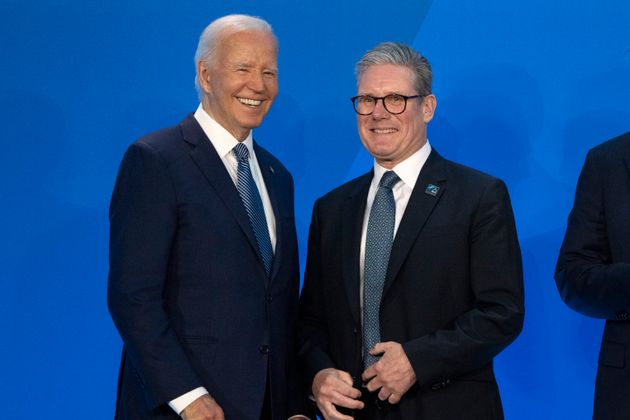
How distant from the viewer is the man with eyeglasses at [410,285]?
2520mm

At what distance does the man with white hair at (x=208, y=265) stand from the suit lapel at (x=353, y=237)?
0.18 metres

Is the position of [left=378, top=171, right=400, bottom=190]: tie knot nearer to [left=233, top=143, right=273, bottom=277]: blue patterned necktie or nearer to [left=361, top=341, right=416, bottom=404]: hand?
[left=233, top=143, right=273, bottom=277]: blue patterned necktie

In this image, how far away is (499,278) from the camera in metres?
2.56

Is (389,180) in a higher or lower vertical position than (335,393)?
higher

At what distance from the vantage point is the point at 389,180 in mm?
2799

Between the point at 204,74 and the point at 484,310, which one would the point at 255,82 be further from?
the point at 484,310

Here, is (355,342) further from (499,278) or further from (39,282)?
(39,282)

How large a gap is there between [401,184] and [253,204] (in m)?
0.49

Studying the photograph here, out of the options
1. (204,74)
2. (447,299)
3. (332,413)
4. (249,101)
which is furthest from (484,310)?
(204,74)

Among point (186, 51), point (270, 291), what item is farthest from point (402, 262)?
point (186, 51)

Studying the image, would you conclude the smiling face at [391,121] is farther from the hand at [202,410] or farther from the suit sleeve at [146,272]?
the hand at [202,410]

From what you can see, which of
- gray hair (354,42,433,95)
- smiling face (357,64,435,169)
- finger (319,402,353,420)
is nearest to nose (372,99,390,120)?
smiling face (357,64,435,169)

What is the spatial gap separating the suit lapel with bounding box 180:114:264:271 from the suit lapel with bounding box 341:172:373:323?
0.33 m

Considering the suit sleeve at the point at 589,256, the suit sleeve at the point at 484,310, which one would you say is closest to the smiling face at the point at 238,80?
the suit sleeve at the point at 484,310
